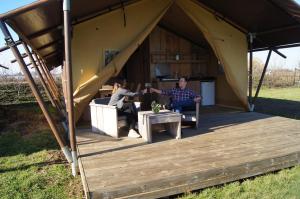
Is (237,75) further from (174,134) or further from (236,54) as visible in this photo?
(174,134)

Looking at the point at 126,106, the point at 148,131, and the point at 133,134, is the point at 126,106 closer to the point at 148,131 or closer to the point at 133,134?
the point at 133,134

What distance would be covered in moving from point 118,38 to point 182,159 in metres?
3.41

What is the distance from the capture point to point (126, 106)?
18.2 feet

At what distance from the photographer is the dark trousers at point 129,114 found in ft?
17.8

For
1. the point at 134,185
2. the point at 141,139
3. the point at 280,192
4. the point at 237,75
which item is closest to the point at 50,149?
the point at 141,139

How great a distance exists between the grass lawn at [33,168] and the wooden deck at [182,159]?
43 centimetres

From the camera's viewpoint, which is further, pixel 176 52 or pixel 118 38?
pixel 176 52

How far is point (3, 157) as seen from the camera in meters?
5.28

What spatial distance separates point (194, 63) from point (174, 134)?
16.2 feet

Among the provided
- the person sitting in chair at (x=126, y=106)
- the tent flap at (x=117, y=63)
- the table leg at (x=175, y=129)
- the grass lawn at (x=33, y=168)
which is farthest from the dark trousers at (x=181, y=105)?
the grass lawn at (x=33, y=168)

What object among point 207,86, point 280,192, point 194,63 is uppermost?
point 194,63

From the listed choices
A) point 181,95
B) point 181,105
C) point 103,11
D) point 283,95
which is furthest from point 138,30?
point 283,95

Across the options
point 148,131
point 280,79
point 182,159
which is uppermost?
point 280,79

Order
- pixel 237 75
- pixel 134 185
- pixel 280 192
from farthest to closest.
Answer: pixel 237 75, pixel 280 192, pixel 134 185
